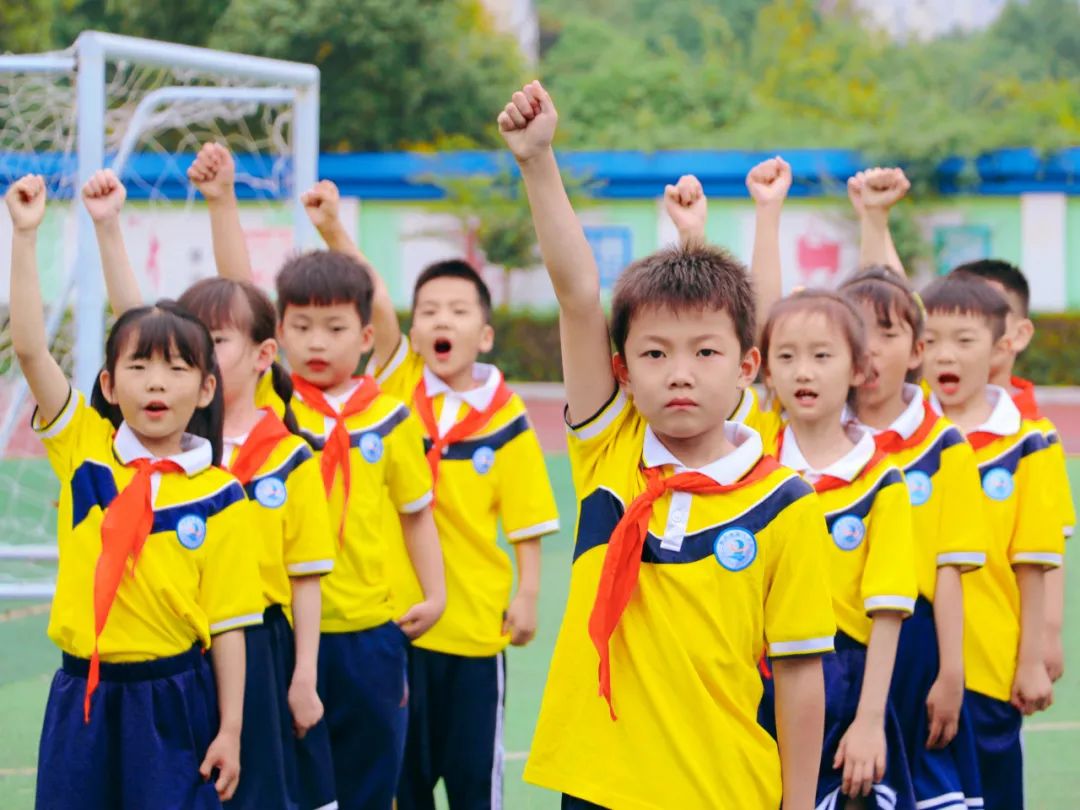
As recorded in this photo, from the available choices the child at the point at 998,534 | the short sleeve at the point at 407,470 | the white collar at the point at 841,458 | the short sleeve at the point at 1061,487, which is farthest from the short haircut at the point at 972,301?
the short sleeve at the point at 407,470

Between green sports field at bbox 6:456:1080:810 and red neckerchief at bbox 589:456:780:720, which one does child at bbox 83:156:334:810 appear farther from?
green sports field at bbox 6:456:1080:810

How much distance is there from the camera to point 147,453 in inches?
118

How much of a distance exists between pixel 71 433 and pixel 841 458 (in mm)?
1444

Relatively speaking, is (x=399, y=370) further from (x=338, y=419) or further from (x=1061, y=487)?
(x=1061, y=487)

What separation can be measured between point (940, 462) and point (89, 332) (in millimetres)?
4142

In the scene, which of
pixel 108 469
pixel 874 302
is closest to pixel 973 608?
pixel 874 302

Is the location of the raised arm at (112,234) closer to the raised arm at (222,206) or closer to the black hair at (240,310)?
the black hair at (240,310)

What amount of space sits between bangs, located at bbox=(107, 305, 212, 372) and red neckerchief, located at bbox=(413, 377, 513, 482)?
1.05 m

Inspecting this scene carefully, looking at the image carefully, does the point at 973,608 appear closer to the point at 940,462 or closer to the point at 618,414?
the point at 940,462

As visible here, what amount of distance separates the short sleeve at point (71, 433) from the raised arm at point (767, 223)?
132 cm

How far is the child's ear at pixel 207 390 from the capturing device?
10.0ft

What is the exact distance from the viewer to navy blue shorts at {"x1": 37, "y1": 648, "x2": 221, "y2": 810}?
113 inches

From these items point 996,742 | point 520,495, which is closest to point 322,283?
point 520,495

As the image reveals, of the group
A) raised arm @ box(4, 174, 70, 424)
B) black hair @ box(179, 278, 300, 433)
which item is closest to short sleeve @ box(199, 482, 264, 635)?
raised arm @ box(4, 174, 70, 424)
